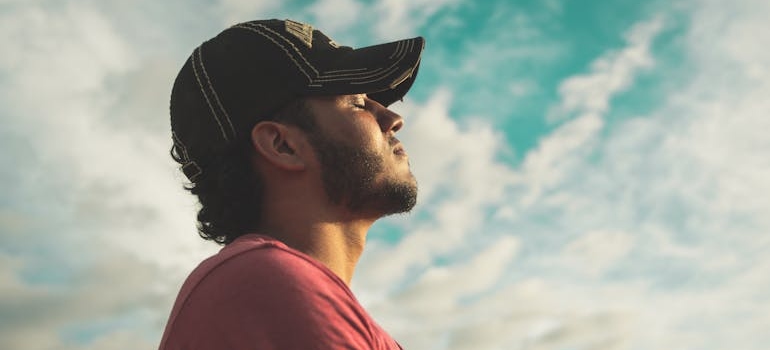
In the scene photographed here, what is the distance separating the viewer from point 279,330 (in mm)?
2545

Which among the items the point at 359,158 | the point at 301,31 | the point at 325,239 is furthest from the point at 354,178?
the point at 301,31

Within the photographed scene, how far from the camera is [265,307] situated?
8.59ft

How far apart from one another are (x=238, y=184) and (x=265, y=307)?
1.59 m

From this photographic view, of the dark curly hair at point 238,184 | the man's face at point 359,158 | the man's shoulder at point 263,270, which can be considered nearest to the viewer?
the man's shoulder at point 263,270

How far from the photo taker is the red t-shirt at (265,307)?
8.40 ft

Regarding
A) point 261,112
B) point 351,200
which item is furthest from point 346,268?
point 261,112

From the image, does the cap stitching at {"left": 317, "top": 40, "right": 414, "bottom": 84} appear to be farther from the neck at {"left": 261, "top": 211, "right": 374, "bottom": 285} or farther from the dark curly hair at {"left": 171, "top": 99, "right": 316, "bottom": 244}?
the neck at {"left": 261, "top": 211, "right": 374, "bottom": 285}

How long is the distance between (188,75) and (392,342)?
6.20ft

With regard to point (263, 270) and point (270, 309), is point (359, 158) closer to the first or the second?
point (263, 270)

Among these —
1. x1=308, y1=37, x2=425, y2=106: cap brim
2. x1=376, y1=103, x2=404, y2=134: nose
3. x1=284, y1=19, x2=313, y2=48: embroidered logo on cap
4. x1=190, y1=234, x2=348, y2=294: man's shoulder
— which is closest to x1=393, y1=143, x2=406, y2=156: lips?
x1=376, y1=103, x2=404, y2=134: nose

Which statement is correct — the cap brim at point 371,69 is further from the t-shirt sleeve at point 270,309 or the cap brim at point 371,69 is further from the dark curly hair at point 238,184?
the t-shirt sleeve at point 270,309

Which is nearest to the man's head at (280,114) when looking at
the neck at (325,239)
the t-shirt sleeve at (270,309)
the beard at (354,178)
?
the beard at (354,178)

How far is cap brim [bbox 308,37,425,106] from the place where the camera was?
4094mm

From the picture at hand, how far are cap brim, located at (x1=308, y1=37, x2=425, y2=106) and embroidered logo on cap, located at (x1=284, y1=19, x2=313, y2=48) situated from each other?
0.65 ft
